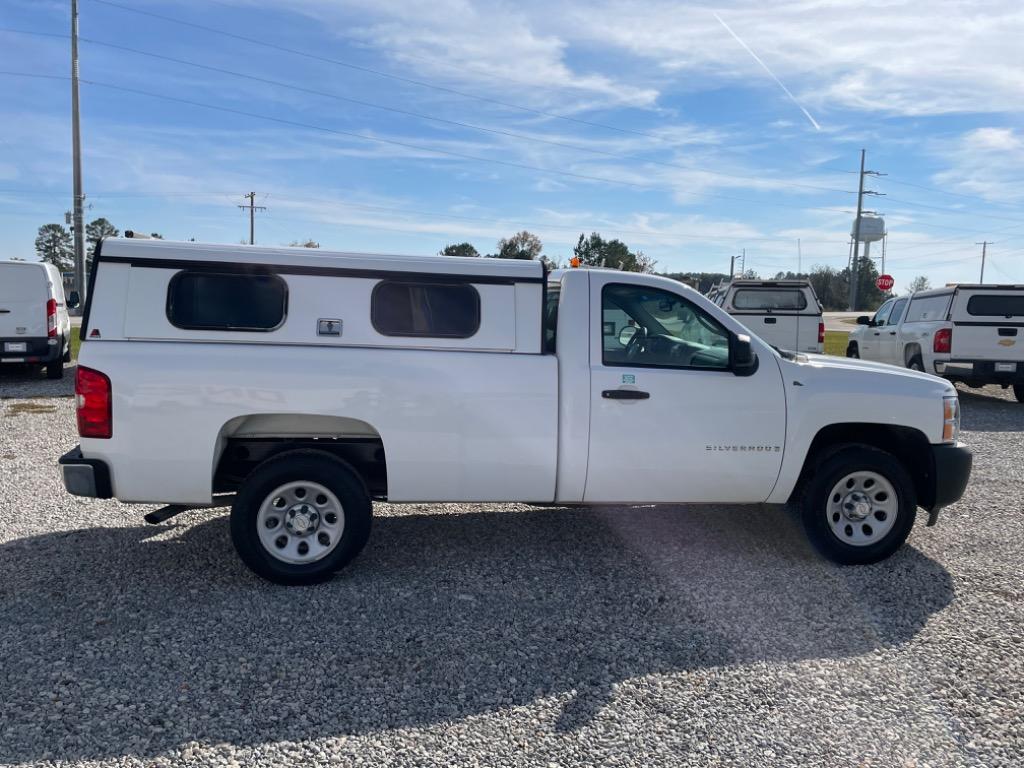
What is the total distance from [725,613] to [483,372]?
2.00m

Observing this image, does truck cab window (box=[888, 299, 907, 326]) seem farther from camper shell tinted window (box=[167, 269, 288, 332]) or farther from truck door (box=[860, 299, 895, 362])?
camper shell tinted window (box=[167, 269, 288, 332])

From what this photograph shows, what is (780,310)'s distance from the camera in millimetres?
15070

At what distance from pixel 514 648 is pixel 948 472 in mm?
3240

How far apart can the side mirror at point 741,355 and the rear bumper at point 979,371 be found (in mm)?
10017

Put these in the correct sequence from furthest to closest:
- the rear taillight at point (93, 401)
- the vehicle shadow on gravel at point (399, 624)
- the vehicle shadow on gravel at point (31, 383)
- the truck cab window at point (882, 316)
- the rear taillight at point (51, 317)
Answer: the truck cab window at point (882, 316), the rear taillight at point (51, 317), the vehicle shadow on gravel at point (31, 383), the rear taillight at point (93, 401), the vehicle shadow on gravel at point (399, 624)

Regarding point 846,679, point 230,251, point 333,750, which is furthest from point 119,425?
point 846,679

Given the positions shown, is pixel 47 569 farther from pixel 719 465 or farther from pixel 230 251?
pixel 719 465

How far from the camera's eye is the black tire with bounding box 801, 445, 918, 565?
5.50m

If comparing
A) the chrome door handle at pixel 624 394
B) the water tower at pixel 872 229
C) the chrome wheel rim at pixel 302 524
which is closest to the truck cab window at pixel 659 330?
the chrome door handle at pixel 624 394

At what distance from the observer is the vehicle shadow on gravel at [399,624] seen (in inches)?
143

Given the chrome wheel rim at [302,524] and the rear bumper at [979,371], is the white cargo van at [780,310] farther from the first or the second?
the chrome wheel rim at [302,524]

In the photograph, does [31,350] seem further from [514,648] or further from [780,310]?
[780,310]

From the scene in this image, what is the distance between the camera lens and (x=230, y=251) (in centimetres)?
495

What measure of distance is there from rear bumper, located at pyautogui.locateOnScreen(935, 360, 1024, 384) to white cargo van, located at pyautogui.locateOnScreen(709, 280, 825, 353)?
218 centimetres
